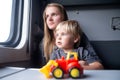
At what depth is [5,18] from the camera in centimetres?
144

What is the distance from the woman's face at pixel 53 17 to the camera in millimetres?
1638

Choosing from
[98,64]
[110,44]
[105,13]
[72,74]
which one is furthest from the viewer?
[105,13]

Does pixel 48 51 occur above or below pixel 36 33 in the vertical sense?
below

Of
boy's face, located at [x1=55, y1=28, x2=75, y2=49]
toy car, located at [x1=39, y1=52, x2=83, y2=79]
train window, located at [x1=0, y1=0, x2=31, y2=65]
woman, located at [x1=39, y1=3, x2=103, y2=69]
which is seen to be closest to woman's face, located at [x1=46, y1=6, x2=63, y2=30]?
woman, located at [x1=39, y1=3, x2=103, y2=69]

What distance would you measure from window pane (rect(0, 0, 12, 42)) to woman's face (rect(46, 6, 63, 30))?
0.31m

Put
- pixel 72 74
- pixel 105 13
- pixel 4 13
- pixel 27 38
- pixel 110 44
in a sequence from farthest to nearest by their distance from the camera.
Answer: pixel 105 13 < pixel 110 44 < pixel 27 38 < pixel 4 13 < pixel 72 74

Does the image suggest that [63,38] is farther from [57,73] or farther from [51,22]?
[57,73]

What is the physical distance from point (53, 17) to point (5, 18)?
40 cm

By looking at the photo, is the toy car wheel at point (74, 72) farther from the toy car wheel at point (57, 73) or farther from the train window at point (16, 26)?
the train window at point (16, 26)

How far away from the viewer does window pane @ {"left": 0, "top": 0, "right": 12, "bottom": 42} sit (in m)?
1.38

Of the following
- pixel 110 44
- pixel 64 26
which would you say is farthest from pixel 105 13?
pixel 64 26

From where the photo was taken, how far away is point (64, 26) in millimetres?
1383

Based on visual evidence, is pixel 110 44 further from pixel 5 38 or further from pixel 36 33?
pixel 5 38

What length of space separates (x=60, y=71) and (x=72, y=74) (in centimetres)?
4
